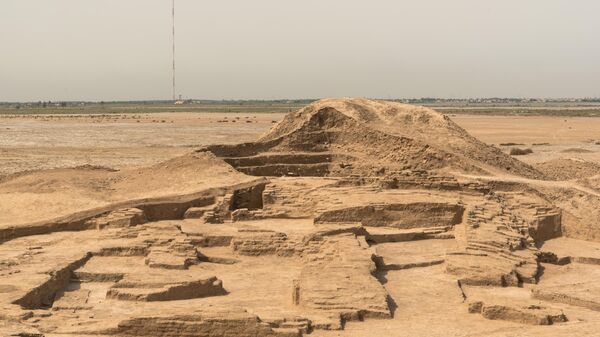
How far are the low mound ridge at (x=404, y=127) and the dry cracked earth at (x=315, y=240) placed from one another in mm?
70

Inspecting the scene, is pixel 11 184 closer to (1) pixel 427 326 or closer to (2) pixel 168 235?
(2) pixel 168 235

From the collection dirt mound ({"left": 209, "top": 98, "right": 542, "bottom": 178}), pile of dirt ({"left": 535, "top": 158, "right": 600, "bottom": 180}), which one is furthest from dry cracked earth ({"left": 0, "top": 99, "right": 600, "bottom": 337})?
pile of dirt ({"left": 535, "top": 158, "right": 600, "bottom": 180})

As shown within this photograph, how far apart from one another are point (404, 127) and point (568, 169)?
7.78m

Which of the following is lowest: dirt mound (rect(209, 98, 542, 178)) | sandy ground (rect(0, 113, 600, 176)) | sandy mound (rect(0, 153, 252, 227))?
sandy ground (rect(0, 113, 600, 176))

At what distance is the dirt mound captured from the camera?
722 inches

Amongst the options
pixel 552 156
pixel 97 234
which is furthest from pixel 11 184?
pixel 552 156

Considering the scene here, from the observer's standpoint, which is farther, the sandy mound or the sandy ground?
the sandy ground

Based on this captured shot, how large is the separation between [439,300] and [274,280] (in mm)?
2816

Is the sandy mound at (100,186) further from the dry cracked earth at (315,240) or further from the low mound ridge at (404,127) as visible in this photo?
the low mound ridge at (404,127)

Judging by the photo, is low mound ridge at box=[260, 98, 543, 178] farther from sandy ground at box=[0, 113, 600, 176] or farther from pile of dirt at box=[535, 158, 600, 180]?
sandy ground at box=[0, 113, 600, 176]

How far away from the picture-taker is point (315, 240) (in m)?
13.1

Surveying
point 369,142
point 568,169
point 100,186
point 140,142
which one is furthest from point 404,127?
point 140,142

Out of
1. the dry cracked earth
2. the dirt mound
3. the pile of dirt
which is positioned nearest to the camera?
the dry cracked earth

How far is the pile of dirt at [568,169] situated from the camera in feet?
77.0
